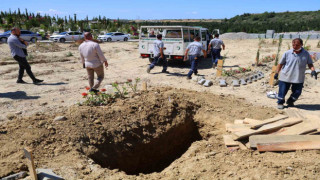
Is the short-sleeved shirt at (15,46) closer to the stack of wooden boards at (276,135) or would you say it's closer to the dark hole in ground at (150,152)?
the dark hole in ground at (150,152)

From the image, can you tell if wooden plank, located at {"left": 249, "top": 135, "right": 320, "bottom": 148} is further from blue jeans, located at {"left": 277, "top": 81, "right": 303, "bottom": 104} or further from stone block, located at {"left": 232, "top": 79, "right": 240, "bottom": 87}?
stone block, located at {"left": 232, "top": 79, "right": 240, "bottom": 87}

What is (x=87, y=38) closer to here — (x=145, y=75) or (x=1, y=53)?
(x=145, y=75)

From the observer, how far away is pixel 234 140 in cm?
425

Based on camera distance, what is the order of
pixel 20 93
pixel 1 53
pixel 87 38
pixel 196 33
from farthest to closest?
pixel 1 53 < pixel 196 33 < pixel 20 93 < pixel 87 38

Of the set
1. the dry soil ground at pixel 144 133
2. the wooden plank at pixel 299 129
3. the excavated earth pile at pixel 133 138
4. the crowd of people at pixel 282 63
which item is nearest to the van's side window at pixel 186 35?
the dry soil ground at pixel 144 133

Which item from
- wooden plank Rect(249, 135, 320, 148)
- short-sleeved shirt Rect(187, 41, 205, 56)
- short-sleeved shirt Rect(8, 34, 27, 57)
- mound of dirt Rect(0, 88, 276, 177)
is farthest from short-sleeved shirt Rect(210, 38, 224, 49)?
wooden plank Rect(249, 135, 320, 148)

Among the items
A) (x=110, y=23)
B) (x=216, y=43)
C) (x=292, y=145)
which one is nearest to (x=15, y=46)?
(x=292, y=145)

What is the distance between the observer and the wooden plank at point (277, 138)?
3.79 metres

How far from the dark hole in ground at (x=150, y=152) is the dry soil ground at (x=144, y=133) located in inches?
0.7

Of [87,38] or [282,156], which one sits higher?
[87,38]

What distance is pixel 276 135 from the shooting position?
3936 millimetres

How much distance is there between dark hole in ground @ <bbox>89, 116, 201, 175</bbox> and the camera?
14.1 ft

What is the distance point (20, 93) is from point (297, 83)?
23.7 feet

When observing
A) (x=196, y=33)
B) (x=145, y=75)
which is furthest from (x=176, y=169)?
(x=196, y=33)
